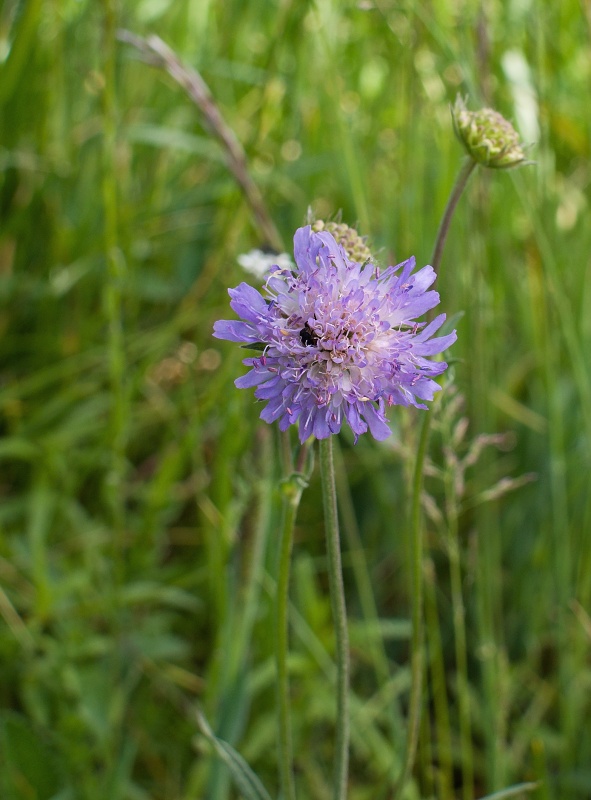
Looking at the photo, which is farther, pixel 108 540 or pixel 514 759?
pixel 108 540

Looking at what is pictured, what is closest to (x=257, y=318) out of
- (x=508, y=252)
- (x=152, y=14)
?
(x=508, y=252)

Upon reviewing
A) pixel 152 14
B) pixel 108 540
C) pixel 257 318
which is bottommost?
pixel 108 540

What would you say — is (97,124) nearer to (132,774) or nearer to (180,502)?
(180,502)

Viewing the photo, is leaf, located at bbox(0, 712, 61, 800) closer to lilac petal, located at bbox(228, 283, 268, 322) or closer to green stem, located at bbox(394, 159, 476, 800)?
green stem, located at bbox(394, 159, 476, 800)

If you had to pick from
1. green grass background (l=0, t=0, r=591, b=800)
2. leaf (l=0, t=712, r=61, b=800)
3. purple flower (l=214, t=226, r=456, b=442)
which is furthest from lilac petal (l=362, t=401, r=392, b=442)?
leaf (l=0, t=712, r=61, b=800)

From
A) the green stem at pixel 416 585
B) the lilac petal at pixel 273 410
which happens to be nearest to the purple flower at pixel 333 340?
the lilac petal at pixel 273 410

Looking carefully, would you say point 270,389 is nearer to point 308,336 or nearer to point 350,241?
point 308,336

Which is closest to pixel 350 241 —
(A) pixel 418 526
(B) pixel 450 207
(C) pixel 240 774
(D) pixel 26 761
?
(B) pixel 450 207
